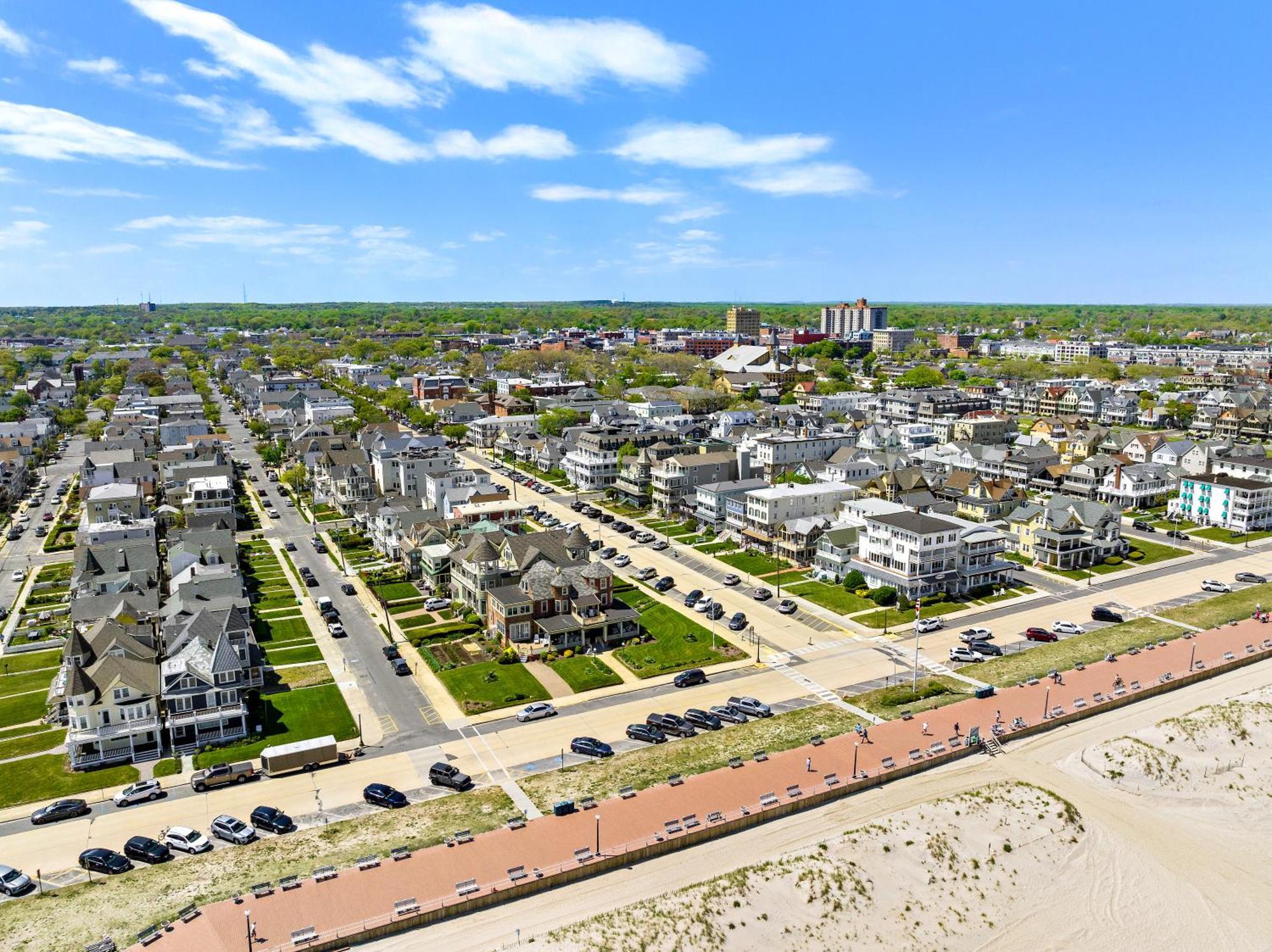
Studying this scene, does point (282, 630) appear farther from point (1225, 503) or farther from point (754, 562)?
point (1225, 503)

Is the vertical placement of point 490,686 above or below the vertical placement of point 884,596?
below

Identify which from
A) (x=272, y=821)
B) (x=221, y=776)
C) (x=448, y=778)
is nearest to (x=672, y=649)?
(x=448, y=778)

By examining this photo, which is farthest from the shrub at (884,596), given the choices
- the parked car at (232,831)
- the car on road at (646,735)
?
the parked car at (232,831)

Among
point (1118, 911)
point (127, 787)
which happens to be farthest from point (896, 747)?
point (127, 787)

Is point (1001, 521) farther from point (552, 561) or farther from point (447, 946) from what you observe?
point (447, 946)

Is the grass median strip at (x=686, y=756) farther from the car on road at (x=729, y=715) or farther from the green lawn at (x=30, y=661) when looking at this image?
the green lawn at (x=30, y=661)

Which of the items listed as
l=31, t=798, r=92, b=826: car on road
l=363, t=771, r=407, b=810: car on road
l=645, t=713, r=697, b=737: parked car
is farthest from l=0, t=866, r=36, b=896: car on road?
l=645, t=713, r=697, b=737: parked car
